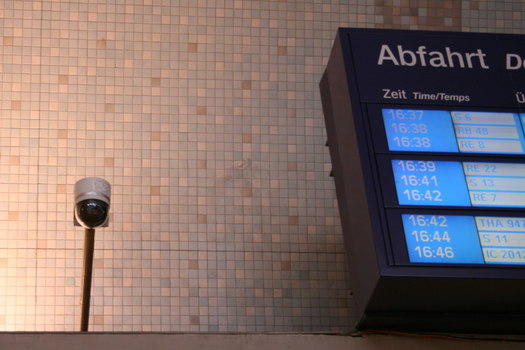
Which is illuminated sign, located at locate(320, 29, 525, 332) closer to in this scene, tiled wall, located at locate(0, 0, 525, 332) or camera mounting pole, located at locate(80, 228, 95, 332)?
camera mounting pole, located at locate(80, 228, 95, 332)

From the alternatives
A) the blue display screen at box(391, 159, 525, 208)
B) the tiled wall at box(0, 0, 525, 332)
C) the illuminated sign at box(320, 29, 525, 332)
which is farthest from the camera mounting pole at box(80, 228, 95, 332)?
the blue display screen at box(391, 159, 525, 208)

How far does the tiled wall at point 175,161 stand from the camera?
16.3 feet

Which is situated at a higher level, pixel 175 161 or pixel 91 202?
pixel 175 161

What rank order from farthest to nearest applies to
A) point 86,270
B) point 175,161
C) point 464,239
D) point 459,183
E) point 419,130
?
point 175,161
point 86,270
point 419,130
point 459,183
point 464,239

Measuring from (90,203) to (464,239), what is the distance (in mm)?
1531

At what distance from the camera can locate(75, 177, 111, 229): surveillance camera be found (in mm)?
3760

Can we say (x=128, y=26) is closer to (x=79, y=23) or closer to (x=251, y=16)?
(x=79, y=23)

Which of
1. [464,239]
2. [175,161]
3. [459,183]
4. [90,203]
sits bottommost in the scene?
[464,239]

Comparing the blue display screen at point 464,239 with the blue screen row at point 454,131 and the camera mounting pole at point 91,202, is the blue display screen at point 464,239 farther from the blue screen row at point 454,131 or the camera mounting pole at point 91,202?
the camera mounting pole at point 91,202

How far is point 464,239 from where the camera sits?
11.3 feet

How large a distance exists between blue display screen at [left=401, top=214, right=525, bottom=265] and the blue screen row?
12.7 inches

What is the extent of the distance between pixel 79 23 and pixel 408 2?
77.8 inches

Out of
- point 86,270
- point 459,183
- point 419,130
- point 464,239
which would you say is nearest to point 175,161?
point 86,270

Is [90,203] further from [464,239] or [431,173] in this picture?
[464,239]
